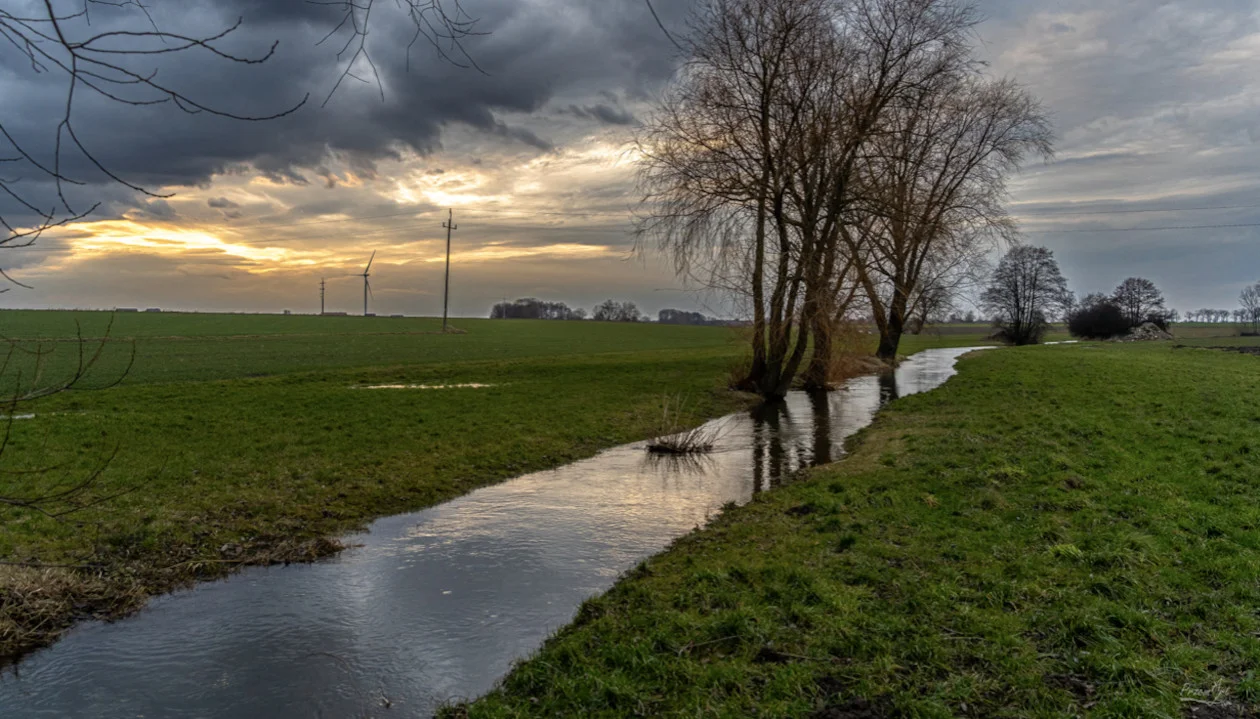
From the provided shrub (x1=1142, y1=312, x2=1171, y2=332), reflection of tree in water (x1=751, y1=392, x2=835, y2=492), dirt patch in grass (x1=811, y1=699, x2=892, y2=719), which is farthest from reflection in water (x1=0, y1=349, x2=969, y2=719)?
shrub (x1=1142, y1=312, x2=1171, y2=332)

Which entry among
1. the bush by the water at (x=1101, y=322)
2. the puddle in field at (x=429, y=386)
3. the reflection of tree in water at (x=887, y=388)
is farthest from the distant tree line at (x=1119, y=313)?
the puddle in field at (x=429, y=386)

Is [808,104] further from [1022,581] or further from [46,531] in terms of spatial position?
[46,531]

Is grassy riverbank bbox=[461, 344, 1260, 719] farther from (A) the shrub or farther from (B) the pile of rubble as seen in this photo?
(A) the shrub

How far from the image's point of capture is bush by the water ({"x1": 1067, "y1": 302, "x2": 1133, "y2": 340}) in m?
88.5

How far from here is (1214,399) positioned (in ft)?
61.4

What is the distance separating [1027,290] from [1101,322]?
18.2m

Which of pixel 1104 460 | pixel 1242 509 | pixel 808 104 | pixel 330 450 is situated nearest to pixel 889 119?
→ pixel 808 104

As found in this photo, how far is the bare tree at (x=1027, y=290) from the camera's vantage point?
262ft

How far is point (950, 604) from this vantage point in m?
6.29

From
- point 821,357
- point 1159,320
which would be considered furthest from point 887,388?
point 1159,320

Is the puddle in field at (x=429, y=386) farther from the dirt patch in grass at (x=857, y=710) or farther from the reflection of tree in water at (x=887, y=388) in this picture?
the dirt patch in grass at (x=857, y=710)

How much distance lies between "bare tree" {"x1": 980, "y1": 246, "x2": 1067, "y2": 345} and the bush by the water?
13.2m

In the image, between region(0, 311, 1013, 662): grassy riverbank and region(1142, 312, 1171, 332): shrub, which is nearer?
region(0, 311, 1013, 662): grassy riverbank

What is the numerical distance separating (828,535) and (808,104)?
18.2 metres
